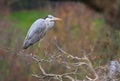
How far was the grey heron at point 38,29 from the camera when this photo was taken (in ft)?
25.5

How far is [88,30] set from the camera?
17969mm

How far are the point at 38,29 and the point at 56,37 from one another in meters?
3.90

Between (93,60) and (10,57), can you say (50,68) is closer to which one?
(10,57)

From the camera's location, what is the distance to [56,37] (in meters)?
11.8

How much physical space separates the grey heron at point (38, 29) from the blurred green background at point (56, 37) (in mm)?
121

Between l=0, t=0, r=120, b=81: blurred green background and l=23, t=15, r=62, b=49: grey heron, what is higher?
l=0, t=0, r=120, b=81: blurred green background

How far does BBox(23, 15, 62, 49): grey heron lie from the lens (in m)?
7.77

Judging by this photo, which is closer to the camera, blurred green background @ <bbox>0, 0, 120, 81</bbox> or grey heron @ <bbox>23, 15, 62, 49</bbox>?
grey heron @ <bbox>23, 15, 62, 49</bbox>

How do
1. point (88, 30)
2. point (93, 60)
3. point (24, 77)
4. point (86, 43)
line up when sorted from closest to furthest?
point (93, 60)
point (24, 77)
point (86, 43)
point (88, 30)

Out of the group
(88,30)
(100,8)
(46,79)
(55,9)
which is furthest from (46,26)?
(100,8)

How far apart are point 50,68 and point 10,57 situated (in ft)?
4.02

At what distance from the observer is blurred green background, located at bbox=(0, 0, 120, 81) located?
10.3 m

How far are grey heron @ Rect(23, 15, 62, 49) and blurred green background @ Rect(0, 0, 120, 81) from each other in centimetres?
12

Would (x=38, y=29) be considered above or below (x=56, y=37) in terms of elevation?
below
